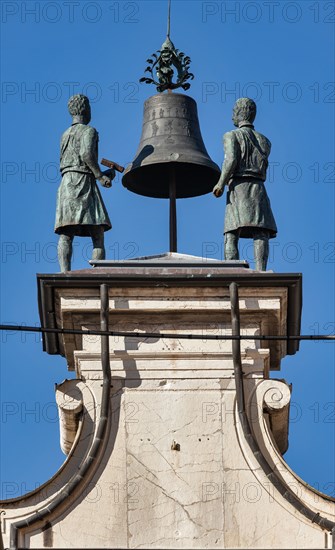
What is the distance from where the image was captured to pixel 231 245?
29719 millimetres

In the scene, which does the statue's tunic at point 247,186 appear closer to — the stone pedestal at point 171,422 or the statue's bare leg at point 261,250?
the statue's bare leg at point 261,250

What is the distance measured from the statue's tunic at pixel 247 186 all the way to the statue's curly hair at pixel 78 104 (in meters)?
2.03

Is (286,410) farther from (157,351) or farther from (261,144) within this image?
(261,144)

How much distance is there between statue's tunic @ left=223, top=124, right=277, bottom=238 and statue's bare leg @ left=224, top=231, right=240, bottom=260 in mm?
81

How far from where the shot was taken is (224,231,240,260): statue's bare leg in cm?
2966

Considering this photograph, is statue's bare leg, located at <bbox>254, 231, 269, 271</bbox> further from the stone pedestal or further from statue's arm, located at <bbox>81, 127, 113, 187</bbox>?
statue's arm, located at <bbox>81, 127, 113, 187</bbox>

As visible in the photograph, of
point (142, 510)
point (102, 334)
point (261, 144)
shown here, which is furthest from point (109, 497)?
point (261, 144)

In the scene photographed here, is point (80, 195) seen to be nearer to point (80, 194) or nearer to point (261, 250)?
point (80, 194)

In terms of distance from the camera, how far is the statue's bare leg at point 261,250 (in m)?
29.5

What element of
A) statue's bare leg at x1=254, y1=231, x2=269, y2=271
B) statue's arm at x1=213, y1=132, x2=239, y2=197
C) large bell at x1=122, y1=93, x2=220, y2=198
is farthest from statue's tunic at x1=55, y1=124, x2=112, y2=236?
statue's bare leg at x1=254, y1=231, x2=269, y2=271

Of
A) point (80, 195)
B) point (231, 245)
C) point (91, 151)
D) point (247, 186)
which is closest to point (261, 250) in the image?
point (231, 245)

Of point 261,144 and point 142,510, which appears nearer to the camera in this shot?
point 142,510

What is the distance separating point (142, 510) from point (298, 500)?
1.94m

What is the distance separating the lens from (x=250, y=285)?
28.3 meters
